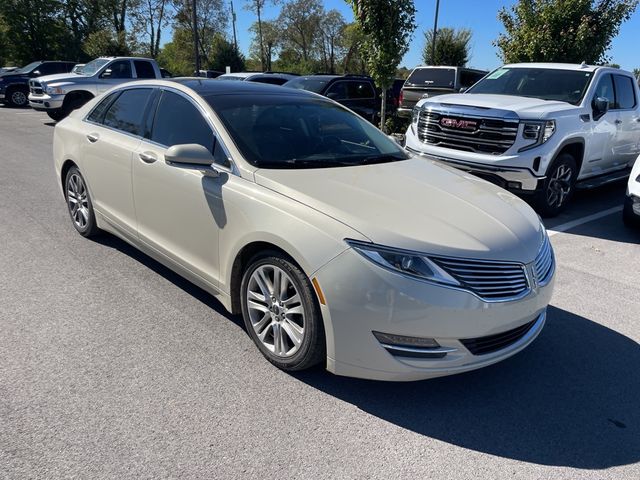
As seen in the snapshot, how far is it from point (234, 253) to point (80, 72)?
51.7 feet

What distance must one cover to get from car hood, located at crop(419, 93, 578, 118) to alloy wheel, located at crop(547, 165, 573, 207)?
77cm

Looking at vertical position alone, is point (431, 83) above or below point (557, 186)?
above

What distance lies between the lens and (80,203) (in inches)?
198

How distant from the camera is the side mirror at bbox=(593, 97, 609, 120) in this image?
689 centimetres

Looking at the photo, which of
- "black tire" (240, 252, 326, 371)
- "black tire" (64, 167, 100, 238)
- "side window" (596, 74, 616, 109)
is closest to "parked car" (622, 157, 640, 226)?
"side window" (596, 74, 616, 109)

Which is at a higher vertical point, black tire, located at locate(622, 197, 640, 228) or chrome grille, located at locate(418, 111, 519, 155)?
chrome grille, located at locate(418, 111, 519, 155)

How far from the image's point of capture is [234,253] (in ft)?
10.3

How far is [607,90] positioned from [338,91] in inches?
274

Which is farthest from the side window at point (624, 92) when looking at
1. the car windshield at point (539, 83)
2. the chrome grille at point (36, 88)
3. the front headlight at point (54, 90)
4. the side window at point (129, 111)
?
the chrome grille at point (36, 88)

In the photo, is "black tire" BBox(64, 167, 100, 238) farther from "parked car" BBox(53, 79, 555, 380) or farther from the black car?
the black car

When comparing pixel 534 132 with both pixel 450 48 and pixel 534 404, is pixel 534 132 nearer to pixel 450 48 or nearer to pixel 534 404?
pixel 534 404

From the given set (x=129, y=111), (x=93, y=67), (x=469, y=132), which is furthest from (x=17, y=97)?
(x=469, y=132)

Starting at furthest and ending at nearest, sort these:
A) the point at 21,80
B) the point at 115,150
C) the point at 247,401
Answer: the point at 21,80
the point at 115,150
the point at 247,401

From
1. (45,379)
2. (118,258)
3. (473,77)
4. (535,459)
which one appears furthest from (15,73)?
(535,459)
